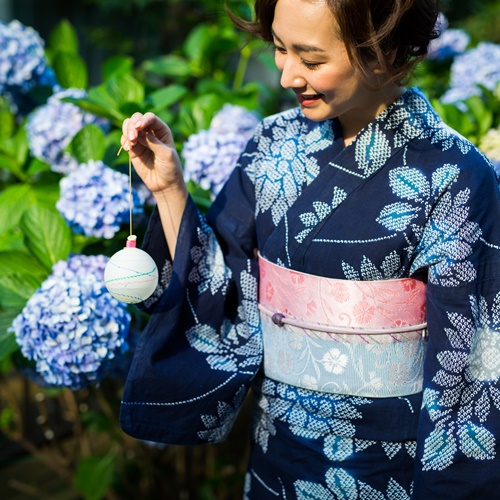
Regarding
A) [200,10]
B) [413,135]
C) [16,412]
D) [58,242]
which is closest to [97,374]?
[58,242]

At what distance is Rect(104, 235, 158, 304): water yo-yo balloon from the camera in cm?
110

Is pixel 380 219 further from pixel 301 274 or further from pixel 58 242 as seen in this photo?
pixel 58 242

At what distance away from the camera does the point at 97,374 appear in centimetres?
134

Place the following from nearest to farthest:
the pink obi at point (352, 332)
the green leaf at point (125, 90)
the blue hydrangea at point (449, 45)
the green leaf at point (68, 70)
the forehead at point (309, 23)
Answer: the forehead at point (309, 23), the pink obi at point (352, 332), the green leaf at point (125, 90), the green leaf at point (68, 70), the blue hydrangea at point (449, 45)

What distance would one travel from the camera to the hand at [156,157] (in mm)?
1211

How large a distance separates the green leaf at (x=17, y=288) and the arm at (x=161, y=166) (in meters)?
0.31

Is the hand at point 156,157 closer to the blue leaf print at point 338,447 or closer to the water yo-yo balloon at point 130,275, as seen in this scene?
the water yo-yo balloon at point 130,275

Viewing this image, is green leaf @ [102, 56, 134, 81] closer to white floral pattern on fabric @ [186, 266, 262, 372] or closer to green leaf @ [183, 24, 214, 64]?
green leaf @ [183, 24, 214, 64]

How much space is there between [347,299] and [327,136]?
0.31 metres

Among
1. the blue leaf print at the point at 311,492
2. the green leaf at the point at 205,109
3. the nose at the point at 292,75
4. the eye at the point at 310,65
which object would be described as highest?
the eye at the point at 310,65

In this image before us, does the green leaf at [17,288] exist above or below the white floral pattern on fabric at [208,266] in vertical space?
below

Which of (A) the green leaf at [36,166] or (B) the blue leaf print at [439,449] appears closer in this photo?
(B) the blue leaf print at [439,449]

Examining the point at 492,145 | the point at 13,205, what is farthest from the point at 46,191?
the point at 492,145

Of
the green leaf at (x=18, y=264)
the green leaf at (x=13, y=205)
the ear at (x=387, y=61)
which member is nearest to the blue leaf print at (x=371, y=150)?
the ear at (x=387, y=61)
